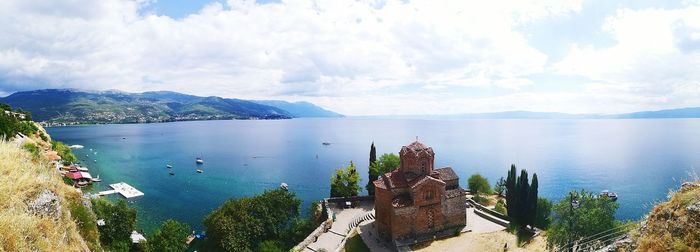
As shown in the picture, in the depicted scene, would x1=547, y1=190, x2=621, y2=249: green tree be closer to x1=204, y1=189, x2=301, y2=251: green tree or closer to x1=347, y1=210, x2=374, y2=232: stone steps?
x1=347, y1=210, x2=374, y2=232: stone steps

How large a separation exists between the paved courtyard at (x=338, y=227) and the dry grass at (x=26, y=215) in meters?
23.9

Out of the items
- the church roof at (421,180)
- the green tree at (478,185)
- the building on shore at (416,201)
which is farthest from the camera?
the green tree at (478,185)

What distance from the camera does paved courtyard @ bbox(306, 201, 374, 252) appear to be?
31797 millimetres

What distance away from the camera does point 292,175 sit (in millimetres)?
82938

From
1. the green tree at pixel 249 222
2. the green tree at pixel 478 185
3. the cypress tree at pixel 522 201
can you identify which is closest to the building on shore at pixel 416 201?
the cypress tree at pixel 522 201

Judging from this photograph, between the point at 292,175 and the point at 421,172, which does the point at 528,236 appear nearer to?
the point at 421,172

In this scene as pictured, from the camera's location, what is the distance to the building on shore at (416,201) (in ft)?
101

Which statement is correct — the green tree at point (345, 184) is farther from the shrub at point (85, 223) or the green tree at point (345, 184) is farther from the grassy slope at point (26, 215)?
the grassy slope at point (26, 215)

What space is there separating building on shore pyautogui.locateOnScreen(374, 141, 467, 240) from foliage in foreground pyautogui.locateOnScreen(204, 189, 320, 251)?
32.5 ft

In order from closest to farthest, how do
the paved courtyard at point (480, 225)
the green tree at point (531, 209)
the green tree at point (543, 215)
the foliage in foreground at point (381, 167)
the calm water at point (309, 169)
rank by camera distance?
the paved courtyard at point (480, 225) → the green tree at point (531, 209) → the green tree at point (543, 215) → the foliage in foreground at point (381, 167) → the calm water at point (309, 169)

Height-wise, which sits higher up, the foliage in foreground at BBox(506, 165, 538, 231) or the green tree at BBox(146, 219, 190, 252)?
the foliage in foreground at BBox(506, 165, 538, 231)

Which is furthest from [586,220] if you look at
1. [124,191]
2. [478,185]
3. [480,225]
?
[124,191]

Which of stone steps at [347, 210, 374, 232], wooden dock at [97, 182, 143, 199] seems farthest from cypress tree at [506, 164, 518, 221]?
wooden dock at [97, 182, 143, 199]

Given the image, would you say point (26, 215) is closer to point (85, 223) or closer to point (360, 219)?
point (85, 223)
